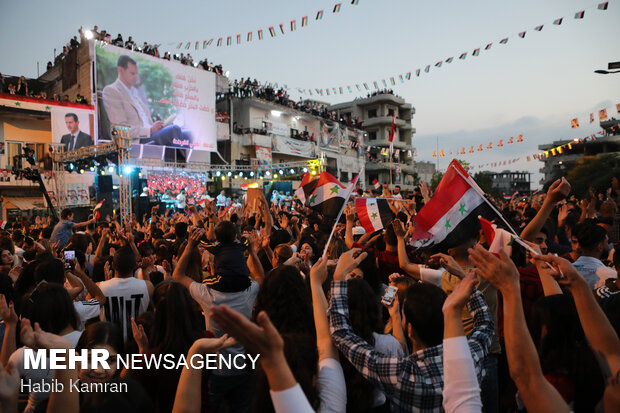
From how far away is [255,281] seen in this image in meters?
4.10

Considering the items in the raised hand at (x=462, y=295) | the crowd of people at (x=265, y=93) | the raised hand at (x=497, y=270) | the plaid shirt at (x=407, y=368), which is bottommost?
the plaid shirt at (x=407, y=368)

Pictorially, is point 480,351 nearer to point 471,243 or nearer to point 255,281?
point 471,243

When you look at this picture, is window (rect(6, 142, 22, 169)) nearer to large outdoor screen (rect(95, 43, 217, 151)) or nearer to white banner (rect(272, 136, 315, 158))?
large outdoor screen (rect(95, 43, 217, 151))

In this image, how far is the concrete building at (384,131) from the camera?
5212 centimetres

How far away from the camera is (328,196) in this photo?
8.23m

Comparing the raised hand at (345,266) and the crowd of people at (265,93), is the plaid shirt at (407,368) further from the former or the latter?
the crowd of people at (265,93)

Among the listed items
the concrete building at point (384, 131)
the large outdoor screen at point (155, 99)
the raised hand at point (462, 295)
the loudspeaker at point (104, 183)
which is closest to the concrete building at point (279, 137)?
the large outdoor screen at point (155, 99)

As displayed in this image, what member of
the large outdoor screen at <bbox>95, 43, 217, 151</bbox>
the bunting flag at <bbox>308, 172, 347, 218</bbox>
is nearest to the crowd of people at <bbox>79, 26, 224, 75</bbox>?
the large outdoor screen at <bbox>95, 43, 217, 151</bbox>

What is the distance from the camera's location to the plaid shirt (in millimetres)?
1968

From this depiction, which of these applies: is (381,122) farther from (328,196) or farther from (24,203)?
(328,196)

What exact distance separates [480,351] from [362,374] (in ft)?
1.94

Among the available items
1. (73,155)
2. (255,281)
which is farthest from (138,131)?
(255,281)

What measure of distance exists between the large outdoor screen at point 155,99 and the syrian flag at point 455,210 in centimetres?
2480

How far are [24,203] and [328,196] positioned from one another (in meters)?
22.6
